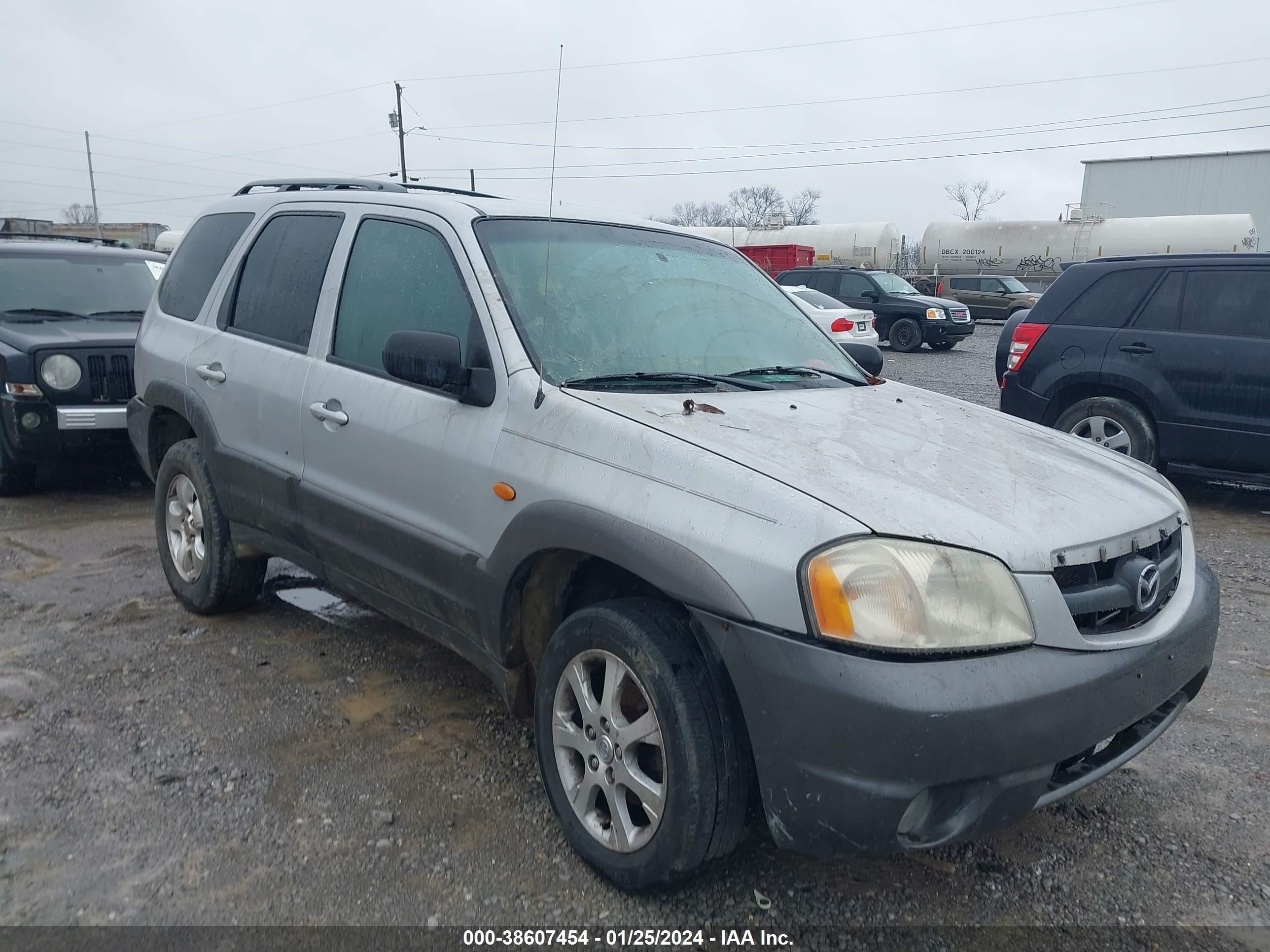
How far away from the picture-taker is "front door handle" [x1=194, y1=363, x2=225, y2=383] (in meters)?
4.12

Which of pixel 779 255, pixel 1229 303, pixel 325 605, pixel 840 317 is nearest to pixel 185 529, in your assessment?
pixel 325 605

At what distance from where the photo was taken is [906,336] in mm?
19906

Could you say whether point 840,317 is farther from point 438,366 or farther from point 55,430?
point 438,366

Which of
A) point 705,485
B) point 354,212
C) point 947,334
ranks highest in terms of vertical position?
point 354,212

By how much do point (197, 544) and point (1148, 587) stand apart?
3.93 m

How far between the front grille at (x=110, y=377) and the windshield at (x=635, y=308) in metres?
4.58

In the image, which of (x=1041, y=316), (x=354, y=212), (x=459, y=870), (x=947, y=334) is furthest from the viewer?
(x=947, y=334)

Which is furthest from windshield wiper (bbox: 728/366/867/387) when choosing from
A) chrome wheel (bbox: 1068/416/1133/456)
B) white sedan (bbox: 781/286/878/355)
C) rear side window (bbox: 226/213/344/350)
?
white sedan (bbox: 781/286/878/355)

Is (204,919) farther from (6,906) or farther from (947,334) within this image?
(947,334)

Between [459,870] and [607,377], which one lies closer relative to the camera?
[459,870]

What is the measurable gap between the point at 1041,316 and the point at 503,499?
5987mm

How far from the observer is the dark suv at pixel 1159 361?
21.1 ft

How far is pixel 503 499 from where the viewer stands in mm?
2787

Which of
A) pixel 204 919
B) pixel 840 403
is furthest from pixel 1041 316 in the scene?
pixel 204 919
